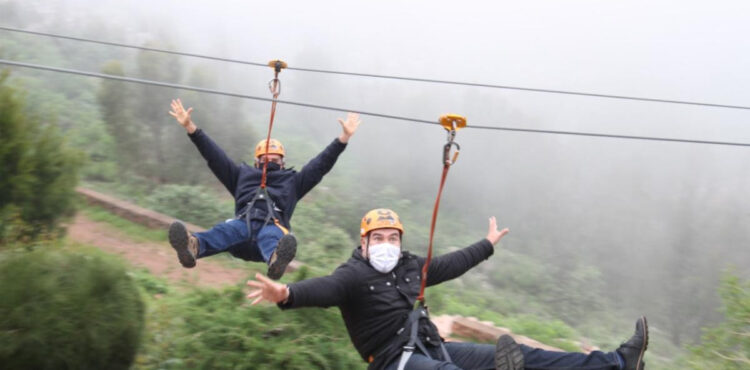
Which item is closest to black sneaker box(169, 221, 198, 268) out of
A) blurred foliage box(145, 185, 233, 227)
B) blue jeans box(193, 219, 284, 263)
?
blue jeans box(193, 219, 284, 263)

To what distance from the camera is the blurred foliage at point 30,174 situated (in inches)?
247

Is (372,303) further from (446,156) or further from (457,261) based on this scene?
(446,156)

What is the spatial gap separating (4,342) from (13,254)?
0.69m

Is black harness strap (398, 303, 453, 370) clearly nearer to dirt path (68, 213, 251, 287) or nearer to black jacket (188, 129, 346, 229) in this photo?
black jacket (188, 129, 346, 229)

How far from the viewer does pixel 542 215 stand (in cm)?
2080

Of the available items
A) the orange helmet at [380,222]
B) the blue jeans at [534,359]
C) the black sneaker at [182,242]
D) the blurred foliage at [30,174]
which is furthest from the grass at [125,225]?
the blue jeans at [534,359]

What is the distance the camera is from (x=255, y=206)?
5.39 m

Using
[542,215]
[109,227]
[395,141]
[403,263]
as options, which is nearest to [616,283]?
[542,215]

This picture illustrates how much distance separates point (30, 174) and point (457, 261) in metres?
5.09

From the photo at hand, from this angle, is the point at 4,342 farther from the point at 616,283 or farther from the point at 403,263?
the point at 616,283

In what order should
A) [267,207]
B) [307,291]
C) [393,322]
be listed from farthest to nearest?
1. [267,207]
2. [393,322]
3. [307,291]

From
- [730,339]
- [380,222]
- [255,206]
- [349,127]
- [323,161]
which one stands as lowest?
[730,339]

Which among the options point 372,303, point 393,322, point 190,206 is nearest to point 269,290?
point 372,303

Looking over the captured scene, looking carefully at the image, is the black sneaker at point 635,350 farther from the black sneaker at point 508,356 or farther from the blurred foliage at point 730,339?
the blurred foliage at point 730,339
